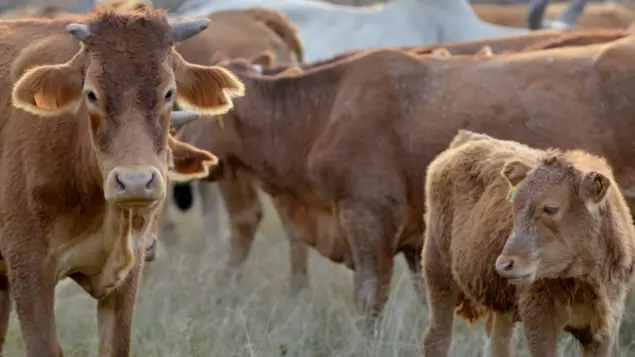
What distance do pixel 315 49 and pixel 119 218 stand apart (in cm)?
882

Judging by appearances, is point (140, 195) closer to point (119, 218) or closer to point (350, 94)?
point (119, 218)

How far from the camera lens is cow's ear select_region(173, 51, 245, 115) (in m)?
5.48

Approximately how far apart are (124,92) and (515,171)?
166 centimetres

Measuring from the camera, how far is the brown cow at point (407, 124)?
7672mm

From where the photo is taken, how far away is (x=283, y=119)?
8.51 metres

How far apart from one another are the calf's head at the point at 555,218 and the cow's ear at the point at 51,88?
183 cm

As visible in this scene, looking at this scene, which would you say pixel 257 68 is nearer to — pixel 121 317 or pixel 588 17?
pixel 121 317

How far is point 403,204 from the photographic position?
7.88m

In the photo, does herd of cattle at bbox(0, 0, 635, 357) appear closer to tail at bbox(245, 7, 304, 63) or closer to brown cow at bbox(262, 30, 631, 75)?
brown cow at bbox(262, 30, 631, 75)

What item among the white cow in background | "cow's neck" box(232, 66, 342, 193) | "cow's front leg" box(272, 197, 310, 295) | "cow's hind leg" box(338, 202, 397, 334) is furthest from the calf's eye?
the white cow in background

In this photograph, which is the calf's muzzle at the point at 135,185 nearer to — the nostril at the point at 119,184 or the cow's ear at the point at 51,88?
the nostril at the point at 119,184

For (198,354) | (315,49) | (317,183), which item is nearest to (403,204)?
(317,183)

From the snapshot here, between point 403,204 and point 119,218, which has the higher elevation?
point 119,218

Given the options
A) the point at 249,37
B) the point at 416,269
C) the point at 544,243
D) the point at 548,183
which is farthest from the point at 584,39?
the point at 544,243
